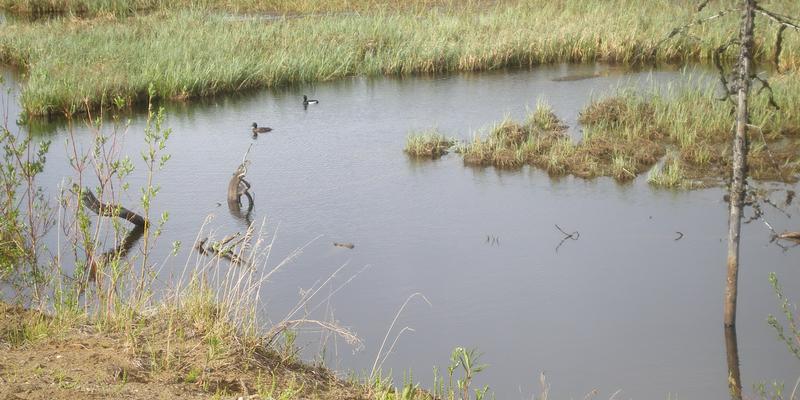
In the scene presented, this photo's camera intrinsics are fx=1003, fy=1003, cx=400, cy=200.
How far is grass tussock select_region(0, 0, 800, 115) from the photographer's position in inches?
700

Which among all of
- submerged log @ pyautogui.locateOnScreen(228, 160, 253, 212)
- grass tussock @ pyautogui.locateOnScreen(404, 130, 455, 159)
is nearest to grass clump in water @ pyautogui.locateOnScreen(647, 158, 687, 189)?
grass tussock @ pyautogui.locateOnScreen(404, 130, 455, 159)

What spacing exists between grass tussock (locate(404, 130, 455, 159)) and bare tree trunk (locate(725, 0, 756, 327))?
6.54 m

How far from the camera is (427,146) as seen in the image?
1402 cm

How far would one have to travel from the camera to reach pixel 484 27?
21812 millimetres

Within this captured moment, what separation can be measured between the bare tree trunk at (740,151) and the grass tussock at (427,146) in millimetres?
6542

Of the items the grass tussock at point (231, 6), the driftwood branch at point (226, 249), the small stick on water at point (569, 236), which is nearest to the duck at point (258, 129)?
the driftwood branch at point (226, 249)

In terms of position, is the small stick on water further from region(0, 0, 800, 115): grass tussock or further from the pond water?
region(0, 0, 800, 115): grass tussock

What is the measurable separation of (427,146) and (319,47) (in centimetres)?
726

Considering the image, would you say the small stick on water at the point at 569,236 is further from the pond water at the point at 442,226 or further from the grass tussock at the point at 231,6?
the grass tussock at the point at 231,6

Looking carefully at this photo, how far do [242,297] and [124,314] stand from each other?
2.31 feet

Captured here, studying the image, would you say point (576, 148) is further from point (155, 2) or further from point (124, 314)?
point (155, 2)

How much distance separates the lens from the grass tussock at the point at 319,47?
1778 cm

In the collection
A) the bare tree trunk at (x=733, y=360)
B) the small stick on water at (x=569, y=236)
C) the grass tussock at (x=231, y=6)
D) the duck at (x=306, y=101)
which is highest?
the grass tussock at (x=231, y=6)

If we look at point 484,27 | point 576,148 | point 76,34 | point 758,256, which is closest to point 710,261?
point 758,256
